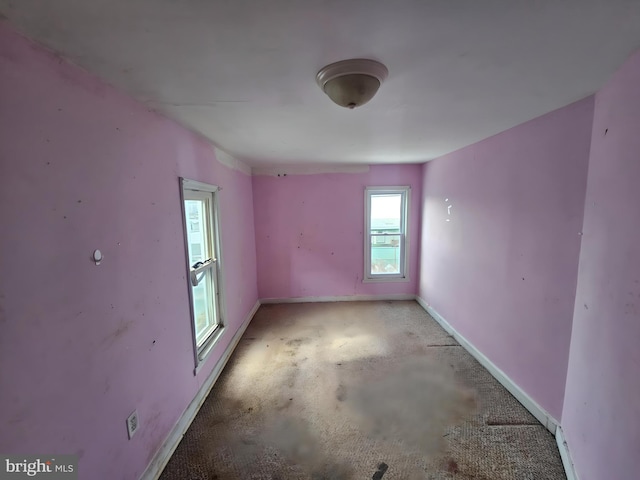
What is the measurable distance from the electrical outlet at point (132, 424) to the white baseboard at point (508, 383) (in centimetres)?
253

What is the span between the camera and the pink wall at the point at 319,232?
406 centimetres

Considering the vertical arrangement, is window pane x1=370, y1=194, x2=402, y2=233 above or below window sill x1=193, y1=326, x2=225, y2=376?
above

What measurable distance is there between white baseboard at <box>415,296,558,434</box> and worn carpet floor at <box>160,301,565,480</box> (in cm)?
6

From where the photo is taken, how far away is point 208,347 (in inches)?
93.4

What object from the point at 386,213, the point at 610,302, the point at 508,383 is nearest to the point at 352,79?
the point at 610,302

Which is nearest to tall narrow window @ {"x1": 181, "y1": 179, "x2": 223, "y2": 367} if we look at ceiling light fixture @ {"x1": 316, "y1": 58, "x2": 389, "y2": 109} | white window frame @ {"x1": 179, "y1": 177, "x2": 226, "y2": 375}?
white window frame @ {"x1": 179, "y1": 177, "x2": 226, "y2": 375}

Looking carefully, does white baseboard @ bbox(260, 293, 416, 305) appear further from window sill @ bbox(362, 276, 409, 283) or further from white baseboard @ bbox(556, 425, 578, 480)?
white baseboard @ bbox(556, 425, 578, 480)

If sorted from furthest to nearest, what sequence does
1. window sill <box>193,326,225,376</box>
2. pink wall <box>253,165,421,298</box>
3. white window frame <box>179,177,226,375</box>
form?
pink wall <box>253,165,421,298</box> → window sill <box>193,326,225,376</box> → white window frame <box>179,177,226,375</box>

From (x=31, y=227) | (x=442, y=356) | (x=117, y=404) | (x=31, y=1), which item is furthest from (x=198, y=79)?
(x=442, y=356)

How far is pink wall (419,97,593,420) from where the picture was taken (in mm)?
1634

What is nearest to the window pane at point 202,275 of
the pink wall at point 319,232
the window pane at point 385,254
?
the pink wall at point 319,232

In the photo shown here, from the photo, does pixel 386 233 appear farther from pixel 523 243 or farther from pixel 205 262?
pixel 205 262

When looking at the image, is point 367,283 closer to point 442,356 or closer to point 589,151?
point 442,356

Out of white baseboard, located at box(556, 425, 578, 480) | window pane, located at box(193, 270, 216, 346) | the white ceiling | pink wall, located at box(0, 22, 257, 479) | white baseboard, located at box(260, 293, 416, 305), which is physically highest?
the white ceiling
